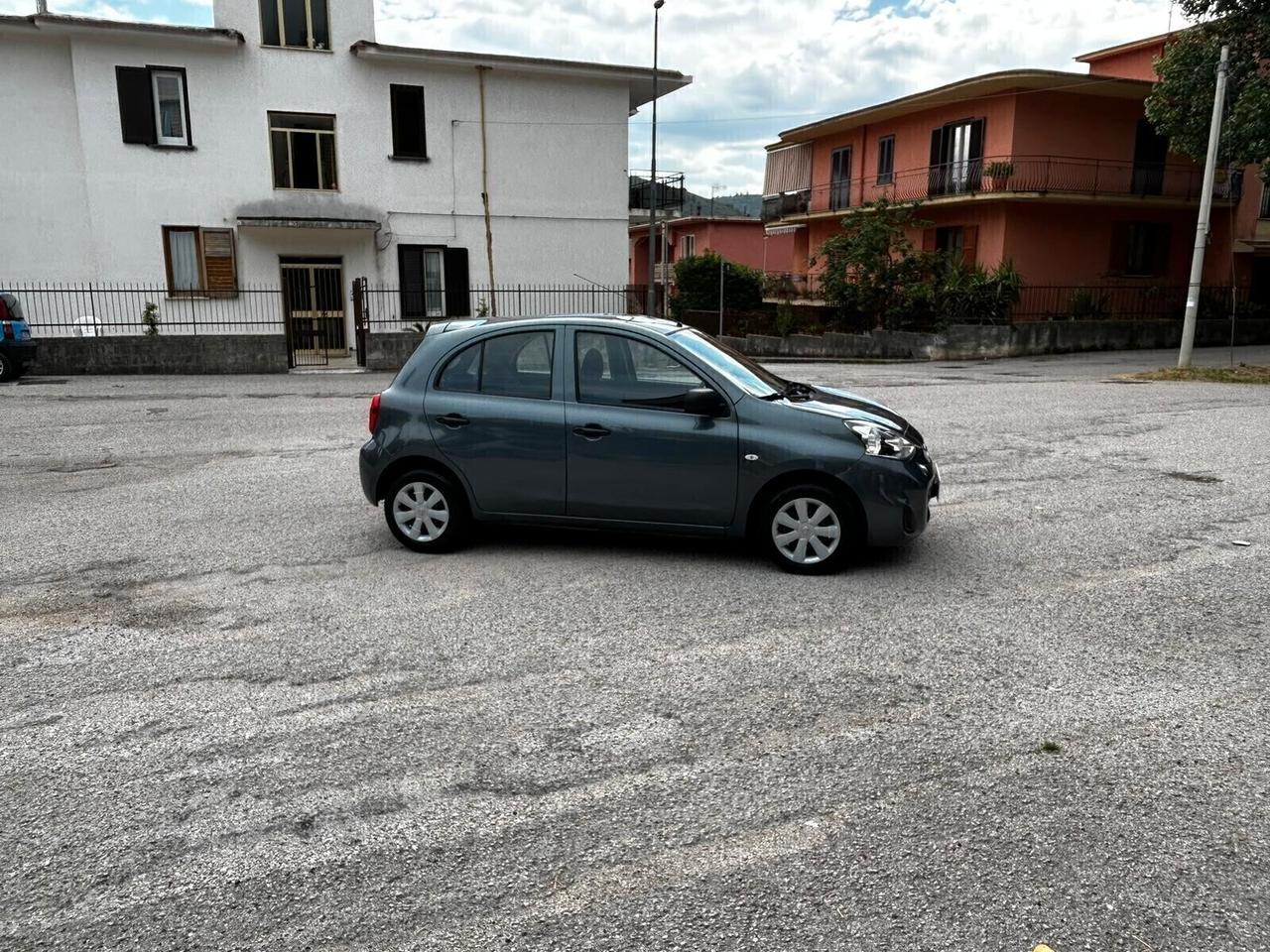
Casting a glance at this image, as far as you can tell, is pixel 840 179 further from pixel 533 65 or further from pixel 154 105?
pixel 154 105

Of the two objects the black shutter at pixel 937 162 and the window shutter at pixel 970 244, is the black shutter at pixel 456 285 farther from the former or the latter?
the black shutter at pixel 937 162

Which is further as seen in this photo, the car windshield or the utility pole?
the utility pole

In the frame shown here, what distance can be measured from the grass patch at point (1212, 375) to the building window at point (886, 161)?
16.3m

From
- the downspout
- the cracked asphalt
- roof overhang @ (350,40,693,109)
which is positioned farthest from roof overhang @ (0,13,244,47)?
the cracked asphalt

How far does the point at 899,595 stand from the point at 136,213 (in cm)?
2351

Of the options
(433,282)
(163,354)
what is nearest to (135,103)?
(163,354)

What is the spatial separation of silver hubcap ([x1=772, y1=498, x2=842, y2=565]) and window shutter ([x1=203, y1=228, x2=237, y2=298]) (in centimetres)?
2172

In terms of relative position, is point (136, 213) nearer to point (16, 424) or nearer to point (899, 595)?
point (16, 424)

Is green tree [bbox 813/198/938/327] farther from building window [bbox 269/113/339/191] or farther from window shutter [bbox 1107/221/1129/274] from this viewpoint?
building window [bbox 269/113/339/191]

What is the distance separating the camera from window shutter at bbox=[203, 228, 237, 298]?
24094 millimetres

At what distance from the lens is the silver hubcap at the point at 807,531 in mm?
6039

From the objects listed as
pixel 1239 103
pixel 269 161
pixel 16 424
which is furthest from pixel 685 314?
pixel 16 424

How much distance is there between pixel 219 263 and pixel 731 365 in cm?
2126

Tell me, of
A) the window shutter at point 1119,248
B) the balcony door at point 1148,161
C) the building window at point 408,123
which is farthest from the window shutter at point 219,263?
the balcony door at point 1148,161
